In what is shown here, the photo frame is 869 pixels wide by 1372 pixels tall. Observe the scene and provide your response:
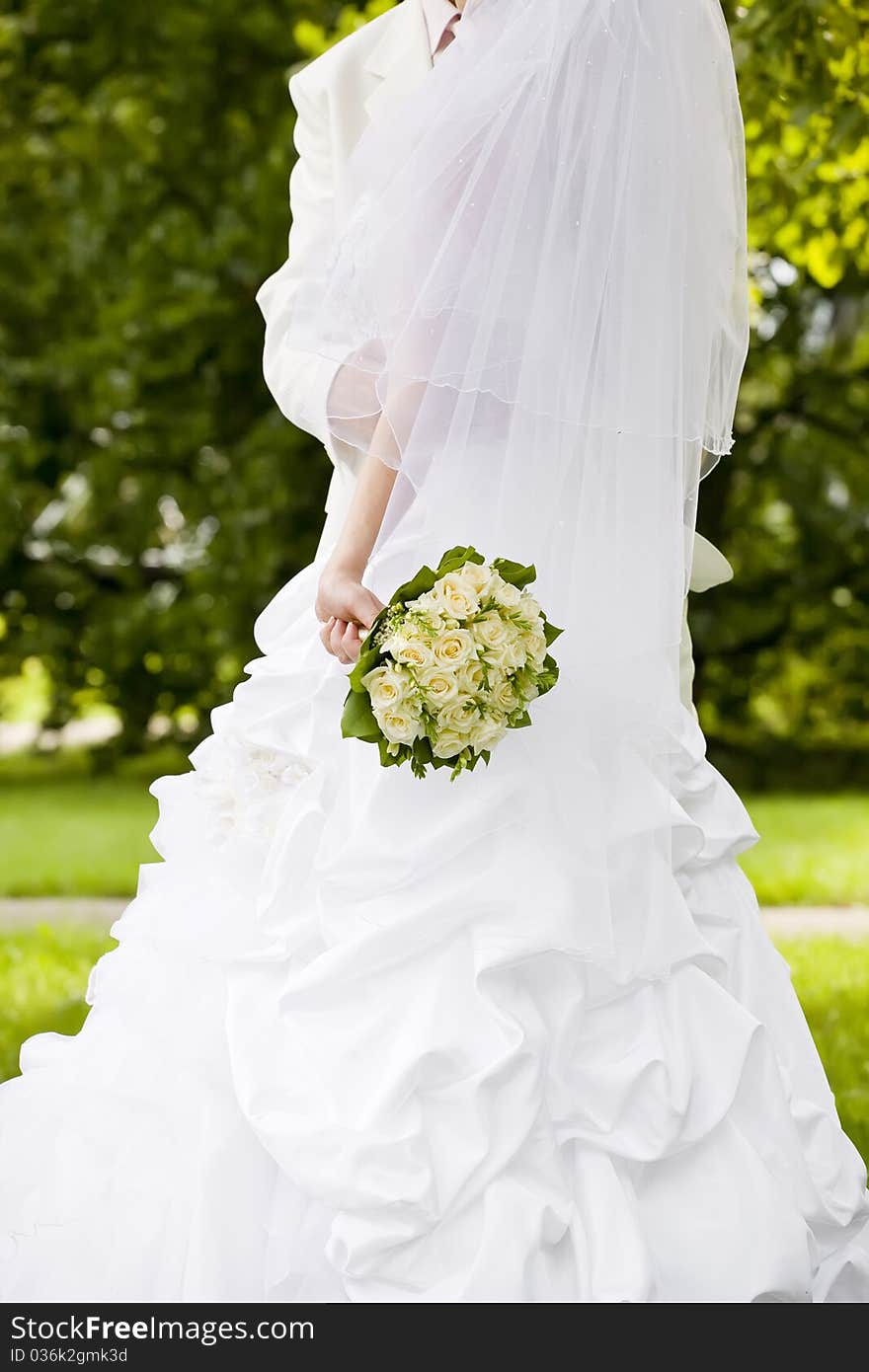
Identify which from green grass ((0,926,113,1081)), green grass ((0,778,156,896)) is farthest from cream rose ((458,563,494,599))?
green grass ((0,778,156,896))

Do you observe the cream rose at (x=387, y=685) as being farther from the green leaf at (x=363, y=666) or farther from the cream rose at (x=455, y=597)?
the cream rose at (x=455, y=597)

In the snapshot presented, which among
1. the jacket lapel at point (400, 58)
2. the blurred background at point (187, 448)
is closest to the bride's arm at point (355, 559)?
the jacket lapel at point (400, 58)

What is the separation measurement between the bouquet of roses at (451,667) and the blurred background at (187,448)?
23.4 ft

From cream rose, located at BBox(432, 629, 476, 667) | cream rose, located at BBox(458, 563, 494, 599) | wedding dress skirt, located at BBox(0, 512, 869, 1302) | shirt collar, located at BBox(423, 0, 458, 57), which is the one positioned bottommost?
wedding dress skirt, located at BBox(0, 512, 869, 1302)

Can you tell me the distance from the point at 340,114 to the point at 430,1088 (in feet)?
5.93

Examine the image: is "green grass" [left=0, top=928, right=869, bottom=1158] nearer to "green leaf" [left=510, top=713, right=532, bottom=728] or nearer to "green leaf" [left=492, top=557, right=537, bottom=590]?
"green leaf" [left=510, top=713, right=532, bottom=728]

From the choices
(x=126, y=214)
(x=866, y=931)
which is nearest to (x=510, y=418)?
(x=866, y=931)

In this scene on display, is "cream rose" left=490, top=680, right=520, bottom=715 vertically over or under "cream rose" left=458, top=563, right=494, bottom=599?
under

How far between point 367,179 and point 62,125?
34.1 ft

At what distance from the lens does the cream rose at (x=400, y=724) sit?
7.54 feet

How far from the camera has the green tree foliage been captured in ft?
35.1

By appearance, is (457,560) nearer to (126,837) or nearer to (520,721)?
(520,721)

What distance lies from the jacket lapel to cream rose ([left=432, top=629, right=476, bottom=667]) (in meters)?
1.01

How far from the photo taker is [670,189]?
98.4 inches
